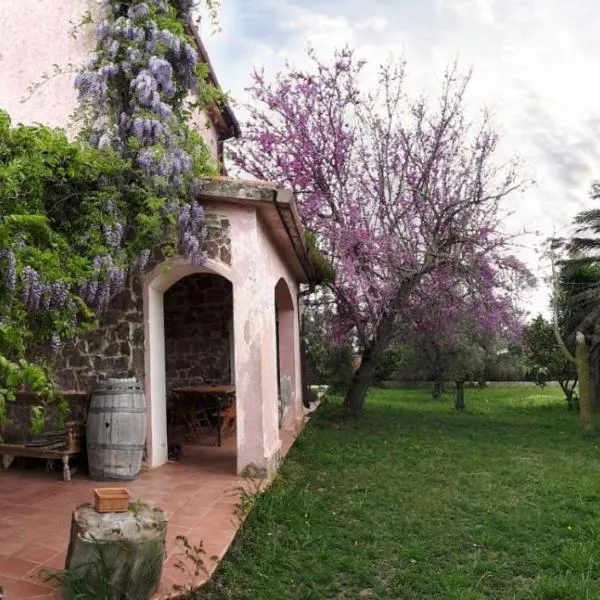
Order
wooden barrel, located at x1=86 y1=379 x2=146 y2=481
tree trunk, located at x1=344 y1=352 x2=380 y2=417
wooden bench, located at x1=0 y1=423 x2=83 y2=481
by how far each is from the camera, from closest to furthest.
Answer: wooden barrel, located at x1=86 y1=379 x2=146 y2=481 → wooden bench, located at x1=0 y1=423 x2=83 y2=481 → tree trunk, located at x1=344 y1=352 x2=380 y2=417

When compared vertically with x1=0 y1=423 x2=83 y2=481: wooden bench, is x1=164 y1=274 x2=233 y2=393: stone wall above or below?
above

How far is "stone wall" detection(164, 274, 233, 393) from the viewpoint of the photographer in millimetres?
9438

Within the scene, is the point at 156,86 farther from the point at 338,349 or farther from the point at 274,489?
the point at 338,349

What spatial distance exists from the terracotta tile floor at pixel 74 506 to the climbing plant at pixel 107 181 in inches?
42.8

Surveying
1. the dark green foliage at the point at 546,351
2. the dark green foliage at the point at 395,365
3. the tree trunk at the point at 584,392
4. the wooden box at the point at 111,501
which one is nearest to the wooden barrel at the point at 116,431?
the wooden box at the point at 111,501

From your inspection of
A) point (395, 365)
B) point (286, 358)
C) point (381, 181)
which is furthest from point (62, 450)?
point (395, 365)

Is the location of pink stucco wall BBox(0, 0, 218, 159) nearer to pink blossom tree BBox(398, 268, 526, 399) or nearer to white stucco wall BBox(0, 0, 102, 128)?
white stucco wall BBox(0, 0, 102, 128)

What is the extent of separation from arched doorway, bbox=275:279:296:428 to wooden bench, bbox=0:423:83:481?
3.64 meters

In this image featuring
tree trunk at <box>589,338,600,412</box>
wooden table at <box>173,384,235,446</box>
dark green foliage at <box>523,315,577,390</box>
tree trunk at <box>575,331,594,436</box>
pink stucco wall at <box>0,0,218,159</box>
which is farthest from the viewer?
dark green foliage at <box>523,315,577,390</box>

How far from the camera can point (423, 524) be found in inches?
189

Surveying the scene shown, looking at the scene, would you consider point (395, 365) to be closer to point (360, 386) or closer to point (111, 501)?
point (360, 386)

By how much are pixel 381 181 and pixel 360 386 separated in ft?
11.9

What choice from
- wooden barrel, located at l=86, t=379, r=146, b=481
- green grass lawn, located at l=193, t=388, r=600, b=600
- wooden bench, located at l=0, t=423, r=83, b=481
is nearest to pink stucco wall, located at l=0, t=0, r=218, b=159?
wooden barrel, located at l=86, t=379, r=146, b=481

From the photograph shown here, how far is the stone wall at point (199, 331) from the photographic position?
31.0ft
